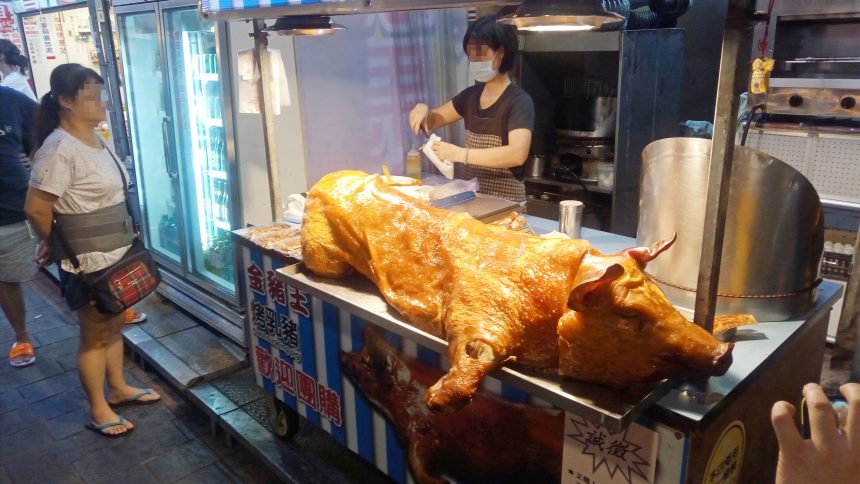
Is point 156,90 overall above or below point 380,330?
above

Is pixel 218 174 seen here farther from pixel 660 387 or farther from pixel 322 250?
pixel 660 387

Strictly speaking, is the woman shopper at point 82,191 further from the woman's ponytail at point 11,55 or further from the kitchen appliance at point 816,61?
the kitchen appliance at point 816,61

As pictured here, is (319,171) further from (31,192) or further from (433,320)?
(433,320)

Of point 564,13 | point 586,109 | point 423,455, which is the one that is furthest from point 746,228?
point 586,109

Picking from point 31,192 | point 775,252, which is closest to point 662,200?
point 775,252

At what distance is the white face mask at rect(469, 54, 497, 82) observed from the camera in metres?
3.83

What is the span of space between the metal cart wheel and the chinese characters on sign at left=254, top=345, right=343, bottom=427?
158 mm

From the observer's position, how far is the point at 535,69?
5848 millimetres

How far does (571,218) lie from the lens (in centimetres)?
293

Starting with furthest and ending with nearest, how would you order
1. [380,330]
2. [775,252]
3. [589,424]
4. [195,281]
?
[195,281], [380,330], [775,252], [589,424]

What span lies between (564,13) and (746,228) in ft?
2.99

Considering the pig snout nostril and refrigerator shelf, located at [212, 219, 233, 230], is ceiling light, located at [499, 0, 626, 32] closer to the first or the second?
the pig snout nostril

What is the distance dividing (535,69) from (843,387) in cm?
493

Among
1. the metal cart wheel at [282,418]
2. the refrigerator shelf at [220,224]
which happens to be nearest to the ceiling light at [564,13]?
the metal cart wheel at [282,418]
